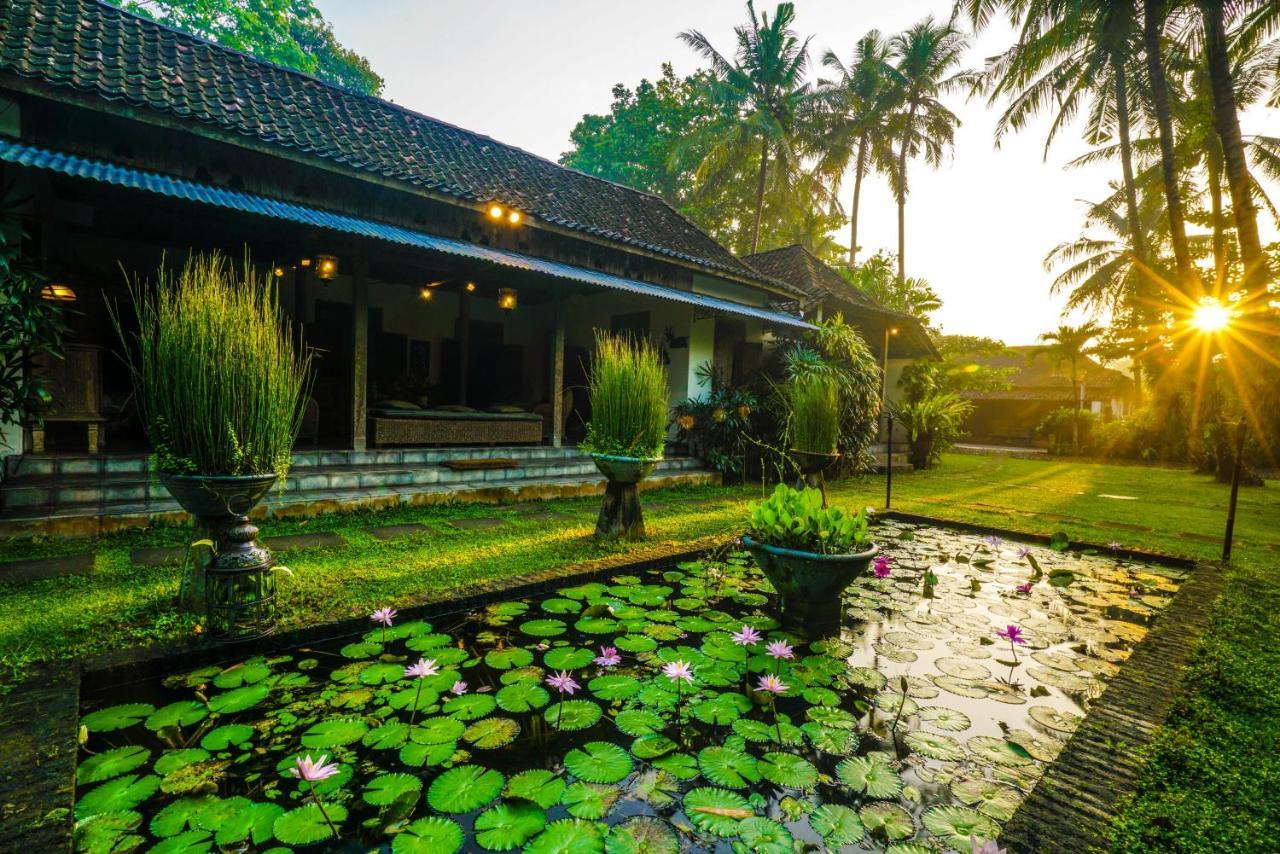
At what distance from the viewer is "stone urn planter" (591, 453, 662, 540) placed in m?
4.30

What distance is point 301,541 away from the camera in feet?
13.5

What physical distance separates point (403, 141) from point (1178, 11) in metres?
15.8

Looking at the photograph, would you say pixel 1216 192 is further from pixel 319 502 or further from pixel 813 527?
pixel 319 502

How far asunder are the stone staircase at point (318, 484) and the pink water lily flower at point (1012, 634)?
15.7ft

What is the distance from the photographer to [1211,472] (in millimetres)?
12117

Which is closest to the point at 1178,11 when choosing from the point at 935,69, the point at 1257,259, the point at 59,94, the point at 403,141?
the point at 1257,259

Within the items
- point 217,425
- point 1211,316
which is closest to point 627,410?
point 217,425

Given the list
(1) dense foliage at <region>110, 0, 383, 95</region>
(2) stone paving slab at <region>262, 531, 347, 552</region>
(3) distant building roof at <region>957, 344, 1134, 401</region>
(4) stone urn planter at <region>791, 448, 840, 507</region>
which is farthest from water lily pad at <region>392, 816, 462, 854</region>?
(3) distant building roof at <region>957, 344, 1134, 401</region>

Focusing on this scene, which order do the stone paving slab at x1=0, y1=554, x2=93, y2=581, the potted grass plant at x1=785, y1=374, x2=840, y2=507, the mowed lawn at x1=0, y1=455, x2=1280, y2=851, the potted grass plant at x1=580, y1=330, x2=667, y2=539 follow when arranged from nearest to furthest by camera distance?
1. the mowed lawn at x1=0, y1=455, x2=1280, y2=851
2. the stone paving slab at x1=0, y1=554, x2=93, y2=581
3. the potted grass plant at x1=580, y1=330, x2=667, y2=539
4. the potted grass plant at x1=785, y1=374, x2=840, y2=507

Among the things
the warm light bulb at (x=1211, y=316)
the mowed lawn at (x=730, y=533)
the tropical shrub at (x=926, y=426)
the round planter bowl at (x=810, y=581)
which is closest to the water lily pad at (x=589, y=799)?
the mowed lawn at (x=730, y=533)

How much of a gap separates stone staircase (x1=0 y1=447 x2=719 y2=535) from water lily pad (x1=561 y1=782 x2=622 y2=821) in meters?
4.30

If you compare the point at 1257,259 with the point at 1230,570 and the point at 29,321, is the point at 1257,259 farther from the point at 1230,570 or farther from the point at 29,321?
the point at 29,321

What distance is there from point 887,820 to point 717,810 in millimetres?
460

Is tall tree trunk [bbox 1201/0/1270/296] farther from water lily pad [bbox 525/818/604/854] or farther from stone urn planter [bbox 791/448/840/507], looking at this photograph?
water lily pad [bbox 525/818/604/854]
